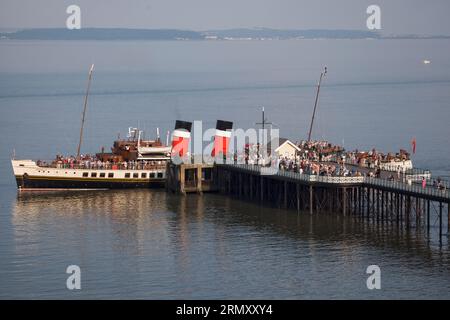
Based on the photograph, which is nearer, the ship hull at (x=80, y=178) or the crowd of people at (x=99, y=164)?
the ship hull at (x=80, y=178)

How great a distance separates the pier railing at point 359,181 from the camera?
76.4m

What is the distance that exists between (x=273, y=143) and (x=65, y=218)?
60.3ft

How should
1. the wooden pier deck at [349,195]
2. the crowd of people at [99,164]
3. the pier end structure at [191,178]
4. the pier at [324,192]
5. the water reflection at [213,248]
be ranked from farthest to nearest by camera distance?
the crowd of people at [99,164], the pier end structure at [191,178], the pier at [324,192], the wooden pier deck at [349,195], the water reflection at [213,248]

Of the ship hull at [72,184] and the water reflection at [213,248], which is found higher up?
the ship hull at [72,184]

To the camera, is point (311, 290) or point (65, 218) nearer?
point (311, 290)

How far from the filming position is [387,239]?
249ft

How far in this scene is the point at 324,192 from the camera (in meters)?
84.4

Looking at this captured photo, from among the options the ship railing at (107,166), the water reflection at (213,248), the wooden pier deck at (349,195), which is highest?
the ship railing at (107,166)

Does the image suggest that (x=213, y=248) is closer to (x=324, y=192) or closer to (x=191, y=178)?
(x=324, y=192)

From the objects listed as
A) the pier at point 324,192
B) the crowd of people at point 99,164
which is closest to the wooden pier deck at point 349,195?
the pier at point 324,192

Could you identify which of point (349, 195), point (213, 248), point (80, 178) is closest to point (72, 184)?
point (80, 178)

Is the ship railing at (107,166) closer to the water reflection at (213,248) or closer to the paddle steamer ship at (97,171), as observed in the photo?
the paddle steamer ship at (97,171)
